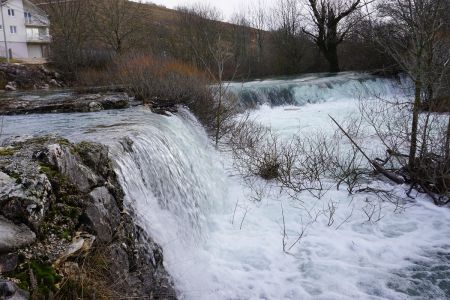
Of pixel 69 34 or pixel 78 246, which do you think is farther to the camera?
pixel 69 34

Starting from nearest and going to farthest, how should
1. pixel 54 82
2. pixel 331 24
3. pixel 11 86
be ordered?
pixel 11 86 < pixel 54 82 < pixel 331 24

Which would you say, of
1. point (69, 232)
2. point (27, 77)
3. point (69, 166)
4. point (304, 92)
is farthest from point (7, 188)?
point (27, 77)

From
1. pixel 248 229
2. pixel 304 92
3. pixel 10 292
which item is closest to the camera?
pixel 10 292

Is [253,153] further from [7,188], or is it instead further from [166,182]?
[7,188]

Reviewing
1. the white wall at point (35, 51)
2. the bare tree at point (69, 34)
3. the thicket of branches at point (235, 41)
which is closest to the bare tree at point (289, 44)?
the thicket of branches at point (235, 41)

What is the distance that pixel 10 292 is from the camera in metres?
2.32

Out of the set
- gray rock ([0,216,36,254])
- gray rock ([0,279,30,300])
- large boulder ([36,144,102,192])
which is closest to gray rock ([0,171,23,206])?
gray rock ([0,216,36,254])

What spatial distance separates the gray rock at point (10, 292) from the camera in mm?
2287

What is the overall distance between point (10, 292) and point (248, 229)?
4.33 metres

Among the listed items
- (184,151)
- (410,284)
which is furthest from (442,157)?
(184,151)

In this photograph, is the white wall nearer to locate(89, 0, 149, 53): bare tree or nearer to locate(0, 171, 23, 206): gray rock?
locate(89, 0, 149, 53): bare tree

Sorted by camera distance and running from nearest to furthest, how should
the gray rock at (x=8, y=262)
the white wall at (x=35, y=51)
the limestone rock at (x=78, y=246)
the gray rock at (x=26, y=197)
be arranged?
the gray rock at (x=8, y=262) → the gray rock at (x=26, y=197) → the limestone rock at (x=78, y=246) → the white wall at (x=35, y=51)

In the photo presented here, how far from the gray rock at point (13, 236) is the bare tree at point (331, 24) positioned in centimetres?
2857

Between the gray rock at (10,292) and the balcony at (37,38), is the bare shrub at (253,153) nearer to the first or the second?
the gray rock at (10,292)
